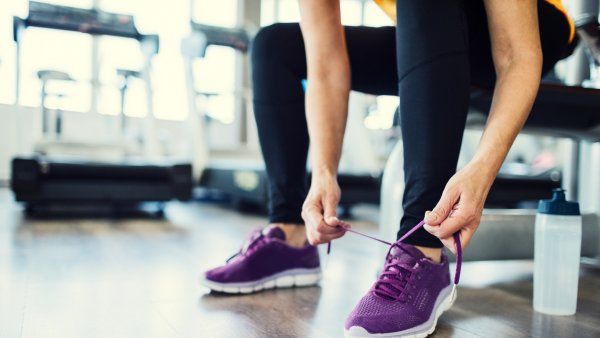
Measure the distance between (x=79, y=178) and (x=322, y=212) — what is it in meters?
2.08

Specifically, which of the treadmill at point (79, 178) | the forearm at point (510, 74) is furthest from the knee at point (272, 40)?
the treadmill at point (79, 178)

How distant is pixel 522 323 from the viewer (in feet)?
3.01

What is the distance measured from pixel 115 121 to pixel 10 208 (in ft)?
9.68

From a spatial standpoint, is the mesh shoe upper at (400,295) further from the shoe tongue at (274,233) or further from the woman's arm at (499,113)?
the shoe tongue at (274,233)

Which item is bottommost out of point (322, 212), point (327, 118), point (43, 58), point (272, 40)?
point (322, 212)

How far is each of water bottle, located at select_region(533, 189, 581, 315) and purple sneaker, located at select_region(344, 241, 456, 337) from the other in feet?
0.89

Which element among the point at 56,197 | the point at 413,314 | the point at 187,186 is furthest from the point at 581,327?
the point at 56,197

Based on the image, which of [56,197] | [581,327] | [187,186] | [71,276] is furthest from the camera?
[187,186]

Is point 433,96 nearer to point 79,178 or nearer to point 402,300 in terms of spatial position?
point 402,300

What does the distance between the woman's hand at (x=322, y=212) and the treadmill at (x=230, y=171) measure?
1.81 metres

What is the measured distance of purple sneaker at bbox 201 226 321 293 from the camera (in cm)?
107

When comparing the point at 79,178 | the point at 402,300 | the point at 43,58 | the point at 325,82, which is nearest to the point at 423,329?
the point at 402,300

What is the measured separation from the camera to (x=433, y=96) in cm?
79

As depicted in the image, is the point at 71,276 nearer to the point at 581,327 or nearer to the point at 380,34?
the point at 380,34
